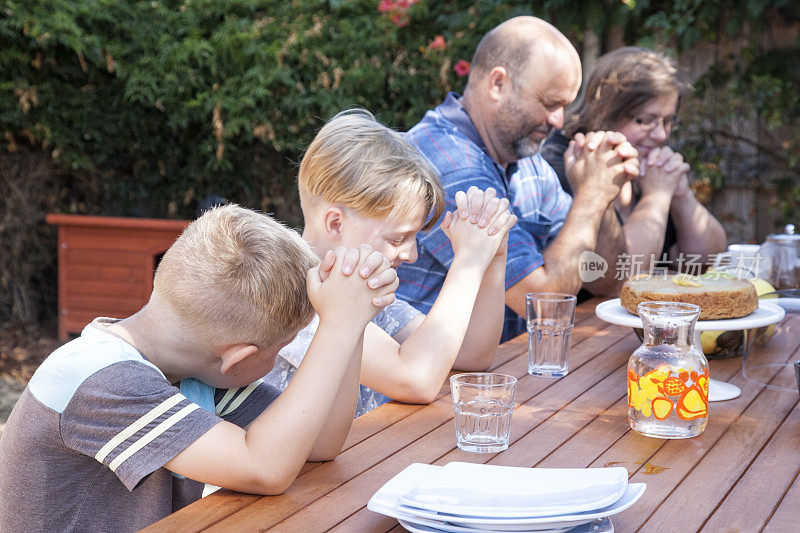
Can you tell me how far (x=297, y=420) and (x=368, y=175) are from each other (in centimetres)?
69

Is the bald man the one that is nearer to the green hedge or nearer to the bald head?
the bald head

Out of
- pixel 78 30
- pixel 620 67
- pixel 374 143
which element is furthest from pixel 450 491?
pixel 78 30

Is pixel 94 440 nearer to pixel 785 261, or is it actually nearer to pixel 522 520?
pixel 522 520

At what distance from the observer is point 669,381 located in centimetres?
153

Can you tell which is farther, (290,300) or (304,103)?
(304,103)

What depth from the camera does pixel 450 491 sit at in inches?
46.8

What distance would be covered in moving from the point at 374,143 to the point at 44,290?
4680 mm

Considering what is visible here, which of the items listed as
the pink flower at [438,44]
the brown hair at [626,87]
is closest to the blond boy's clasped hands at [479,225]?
the brown hair at [626,87]

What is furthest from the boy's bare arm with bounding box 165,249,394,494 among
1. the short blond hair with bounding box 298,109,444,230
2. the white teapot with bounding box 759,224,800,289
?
the white teapot with bounding box 759,224,800,289

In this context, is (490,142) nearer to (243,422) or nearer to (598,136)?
(598,136)

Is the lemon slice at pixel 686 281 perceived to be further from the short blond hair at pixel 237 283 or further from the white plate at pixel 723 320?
the short blond hair at pixel 237 283

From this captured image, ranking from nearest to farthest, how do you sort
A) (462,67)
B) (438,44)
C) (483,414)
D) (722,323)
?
(483,414) < (722,323) < (462,67) < (438,44)

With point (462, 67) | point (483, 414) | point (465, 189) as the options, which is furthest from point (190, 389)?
point (462, 67)

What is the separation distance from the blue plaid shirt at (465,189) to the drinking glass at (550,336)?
47cm
